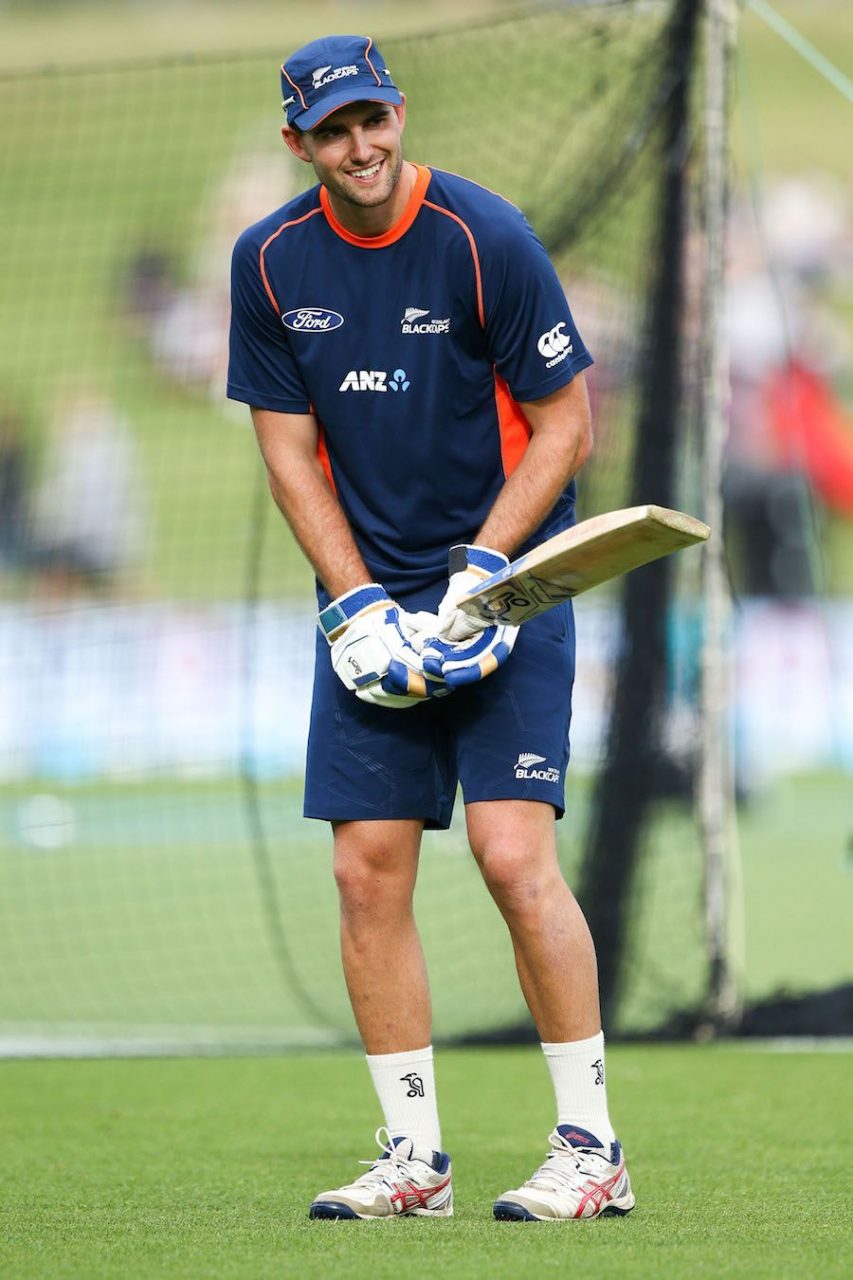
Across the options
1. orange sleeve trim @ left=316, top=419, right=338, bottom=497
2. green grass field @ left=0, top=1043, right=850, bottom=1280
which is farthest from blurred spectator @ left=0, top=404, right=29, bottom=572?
orange sleeve trim @ left=316, top=419, right=338, bottom=497

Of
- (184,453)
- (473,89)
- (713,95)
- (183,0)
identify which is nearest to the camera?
(713,95)

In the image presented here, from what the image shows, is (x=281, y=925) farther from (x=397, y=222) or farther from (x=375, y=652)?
(x=397, y=222)

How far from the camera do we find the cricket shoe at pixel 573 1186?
3.06 metres

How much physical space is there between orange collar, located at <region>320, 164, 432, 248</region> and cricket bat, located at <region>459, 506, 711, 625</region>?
555 mm

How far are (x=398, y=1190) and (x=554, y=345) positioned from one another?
136cm

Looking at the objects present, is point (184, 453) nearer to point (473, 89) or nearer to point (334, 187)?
point (473, 89)

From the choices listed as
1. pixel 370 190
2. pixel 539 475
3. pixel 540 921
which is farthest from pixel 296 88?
pixel 540 921

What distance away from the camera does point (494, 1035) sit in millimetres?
5344

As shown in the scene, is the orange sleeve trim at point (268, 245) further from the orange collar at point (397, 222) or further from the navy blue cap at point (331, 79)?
the navy blue cap at point (331, 79)

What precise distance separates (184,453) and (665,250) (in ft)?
50.1

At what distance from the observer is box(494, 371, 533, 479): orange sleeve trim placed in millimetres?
3322

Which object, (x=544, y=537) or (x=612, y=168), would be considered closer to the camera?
(x=544, y=537)

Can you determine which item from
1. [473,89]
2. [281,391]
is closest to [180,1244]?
[281,391]

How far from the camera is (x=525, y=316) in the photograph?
3.21 metres
